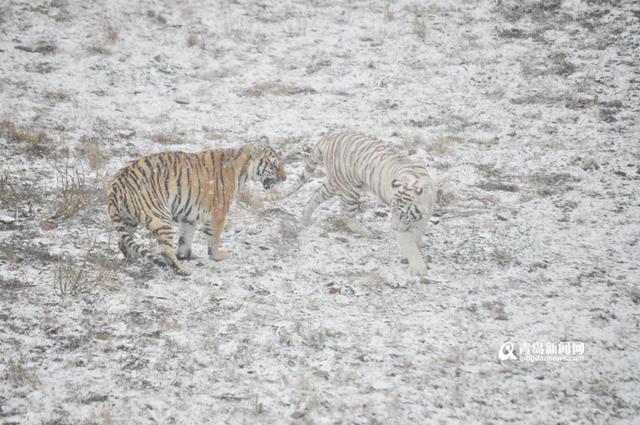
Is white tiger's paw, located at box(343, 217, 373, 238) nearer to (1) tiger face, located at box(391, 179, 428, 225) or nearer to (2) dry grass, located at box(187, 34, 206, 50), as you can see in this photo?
(1) tiger face, located at box(391, 179, 428, 225)

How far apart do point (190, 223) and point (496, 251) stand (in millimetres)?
3079

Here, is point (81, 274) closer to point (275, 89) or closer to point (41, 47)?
point (275, 89)

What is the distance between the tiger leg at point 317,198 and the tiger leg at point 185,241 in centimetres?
153

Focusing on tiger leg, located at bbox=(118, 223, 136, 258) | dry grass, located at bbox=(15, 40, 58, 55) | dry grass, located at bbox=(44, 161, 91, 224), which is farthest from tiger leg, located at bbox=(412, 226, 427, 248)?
dry grass, located at bbox=(15, 40, 58, 55)

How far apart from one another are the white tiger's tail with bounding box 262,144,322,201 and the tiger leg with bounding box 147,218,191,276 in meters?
2.18

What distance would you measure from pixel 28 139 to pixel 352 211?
4.32 m

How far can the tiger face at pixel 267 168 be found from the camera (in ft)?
19.0

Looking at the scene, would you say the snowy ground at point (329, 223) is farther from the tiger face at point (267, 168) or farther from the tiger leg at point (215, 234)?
the tiger face at point (267, 168)

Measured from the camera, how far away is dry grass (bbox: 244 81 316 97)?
32.2 feet

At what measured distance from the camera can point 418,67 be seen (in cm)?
1049

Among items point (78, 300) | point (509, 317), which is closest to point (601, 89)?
point (509, 317)

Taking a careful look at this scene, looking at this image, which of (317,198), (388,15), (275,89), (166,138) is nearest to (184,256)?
(317,198)

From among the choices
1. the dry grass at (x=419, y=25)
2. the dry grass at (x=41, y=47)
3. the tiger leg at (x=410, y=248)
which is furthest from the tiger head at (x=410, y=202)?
the dry grass at (x=41, y=47)

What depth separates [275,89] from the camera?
391 inches
